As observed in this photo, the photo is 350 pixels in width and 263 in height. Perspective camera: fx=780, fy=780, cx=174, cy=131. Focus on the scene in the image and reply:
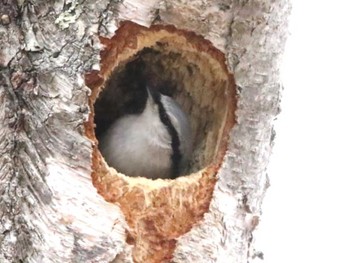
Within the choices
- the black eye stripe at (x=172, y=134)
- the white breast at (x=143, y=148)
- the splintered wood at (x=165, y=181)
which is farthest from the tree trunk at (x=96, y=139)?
the white breast at (x=143, y=148)

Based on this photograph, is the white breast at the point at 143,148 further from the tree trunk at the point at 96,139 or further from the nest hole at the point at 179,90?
the tree trunk at the point at 96,139

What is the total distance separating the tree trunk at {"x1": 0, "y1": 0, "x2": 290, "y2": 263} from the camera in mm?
2162

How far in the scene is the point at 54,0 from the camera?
2.30m

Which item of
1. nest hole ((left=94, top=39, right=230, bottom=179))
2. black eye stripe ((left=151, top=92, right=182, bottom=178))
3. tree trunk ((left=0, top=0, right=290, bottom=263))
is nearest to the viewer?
tree trunk ((left=0, top=0, right=290, bottom=263))

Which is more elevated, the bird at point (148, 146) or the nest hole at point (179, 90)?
the nest hole at point (179, 90)

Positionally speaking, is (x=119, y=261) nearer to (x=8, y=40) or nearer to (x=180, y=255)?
(x=180, y=255)

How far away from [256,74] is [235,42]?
12cm

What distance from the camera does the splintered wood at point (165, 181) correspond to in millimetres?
2229

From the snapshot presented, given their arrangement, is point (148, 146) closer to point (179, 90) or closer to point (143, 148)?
point (143, 148)

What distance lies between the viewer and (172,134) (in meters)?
3.01

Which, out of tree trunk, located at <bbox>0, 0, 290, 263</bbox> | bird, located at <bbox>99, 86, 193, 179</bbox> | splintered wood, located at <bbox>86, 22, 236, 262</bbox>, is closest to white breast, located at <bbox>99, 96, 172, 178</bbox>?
bird, located at <bbox>99, 86, 193, 179</bbox>

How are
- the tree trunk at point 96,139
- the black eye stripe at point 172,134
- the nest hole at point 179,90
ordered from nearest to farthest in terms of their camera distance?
the tree trunk at point 96,139 → the nest hole at point 179,90 → the black eye stripe at point 172,134

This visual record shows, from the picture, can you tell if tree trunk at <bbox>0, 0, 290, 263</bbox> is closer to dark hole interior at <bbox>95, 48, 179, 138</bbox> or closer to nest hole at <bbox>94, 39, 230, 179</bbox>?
nest hole at <bbox>94, 39, 230, 179</bbox>

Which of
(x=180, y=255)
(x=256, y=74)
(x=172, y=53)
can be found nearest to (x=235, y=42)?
(x=256, y=74)
